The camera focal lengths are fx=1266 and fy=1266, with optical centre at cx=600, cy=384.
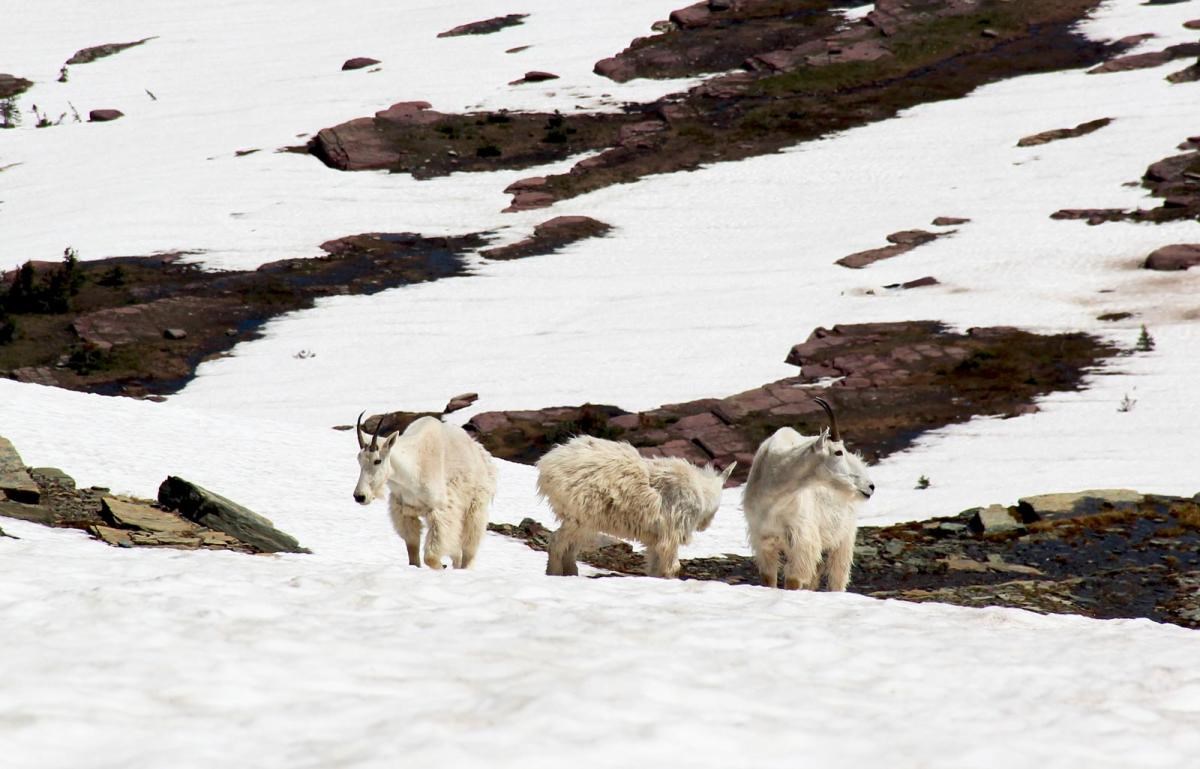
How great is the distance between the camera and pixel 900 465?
92.2 ft

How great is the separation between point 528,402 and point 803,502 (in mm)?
23287

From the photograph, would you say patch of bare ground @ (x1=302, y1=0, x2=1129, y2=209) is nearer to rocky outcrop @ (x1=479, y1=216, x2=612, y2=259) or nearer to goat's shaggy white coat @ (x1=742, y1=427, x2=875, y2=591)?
rocky outcrop @ (x1=479, y1=216, x2=612, y2=259)

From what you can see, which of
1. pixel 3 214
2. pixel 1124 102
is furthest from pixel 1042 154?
pixel 3 214

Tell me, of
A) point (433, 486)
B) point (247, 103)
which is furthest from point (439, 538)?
point (247, 103)

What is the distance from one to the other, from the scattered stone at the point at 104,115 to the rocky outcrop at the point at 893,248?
166 feet

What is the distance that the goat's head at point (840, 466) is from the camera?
468 inches

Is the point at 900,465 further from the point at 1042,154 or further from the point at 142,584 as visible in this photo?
the point at 1042,154

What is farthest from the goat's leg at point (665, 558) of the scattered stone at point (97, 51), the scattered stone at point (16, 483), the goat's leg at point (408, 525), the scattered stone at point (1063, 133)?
the scattered stone at point (97, 51)

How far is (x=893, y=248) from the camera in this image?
48.8 metres

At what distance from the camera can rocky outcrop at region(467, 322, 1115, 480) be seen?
103 feet

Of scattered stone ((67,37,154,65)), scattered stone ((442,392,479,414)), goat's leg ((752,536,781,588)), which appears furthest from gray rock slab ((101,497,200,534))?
scattered stone ((67,37,154,65))

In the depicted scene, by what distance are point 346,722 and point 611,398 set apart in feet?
98.2

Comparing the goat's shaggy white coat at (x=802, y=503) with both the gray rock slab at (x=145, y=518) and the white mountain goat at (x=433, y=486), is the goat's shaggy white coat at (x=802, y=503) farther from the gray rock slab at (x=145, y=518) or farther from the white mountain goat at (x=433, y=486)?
the gray rock slab at (x=145, y=518)

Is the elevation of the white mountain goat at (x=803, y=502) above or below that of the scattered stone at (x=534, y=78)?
below
